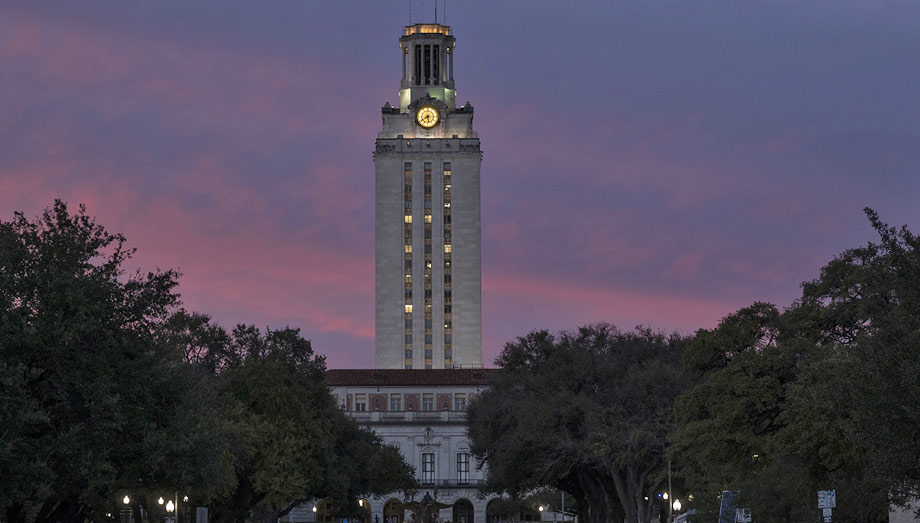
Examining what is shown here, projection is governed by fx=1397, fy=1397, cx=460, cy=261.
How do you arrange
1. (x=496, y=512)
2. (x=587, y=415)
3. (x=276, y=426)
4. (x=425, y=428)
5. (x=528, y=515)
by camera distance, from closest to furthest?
(x=587, y=415), (x=276, y=426), (x=425, y=428), (x=496, y=512), (x=528, y=515)

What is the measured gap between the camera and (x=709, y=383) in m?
53.4

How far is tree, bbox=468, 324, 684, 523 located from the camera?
76.2 meters

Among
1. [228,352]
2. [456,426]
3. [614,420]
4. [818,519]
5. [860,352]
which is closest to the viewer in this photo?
[860,352]

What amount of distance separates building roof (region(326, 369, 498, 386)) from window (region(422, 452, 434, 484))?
970 cm

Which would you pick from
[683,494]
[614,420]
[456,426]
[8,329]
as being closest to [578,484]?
[683,494]

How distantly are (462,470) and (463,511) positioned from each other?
18.5 ft

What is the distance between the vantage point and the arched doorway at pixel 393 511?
174 metres

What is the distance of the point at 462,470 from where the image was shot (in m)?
176

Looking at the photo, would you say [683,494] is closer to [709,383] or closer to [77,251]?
[709,383]

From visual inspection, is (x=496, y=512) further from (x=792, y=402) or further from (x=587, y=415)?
(x=792, y=402)

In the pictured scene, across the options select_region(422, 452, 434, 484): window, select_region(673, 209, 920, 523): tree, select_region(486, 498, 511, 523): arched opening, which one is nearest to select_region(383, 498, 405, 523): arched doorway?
select_region(422, 452, 434, 484): window

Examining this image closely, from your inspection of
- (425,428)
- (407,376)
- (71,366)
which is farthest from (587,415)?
(407,376)

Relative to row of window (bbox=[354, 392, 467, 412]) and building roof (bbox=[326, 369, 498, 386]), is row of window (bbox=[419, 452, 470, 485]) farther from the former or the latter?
building roof (bbox=[326, 369, 498, 386])

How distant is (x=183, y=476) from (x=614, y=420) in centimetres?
3770
